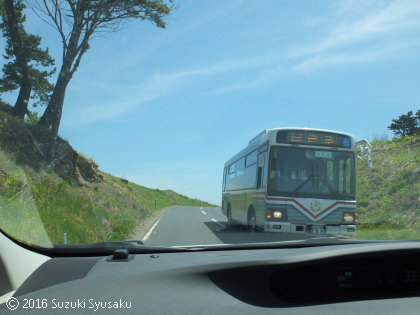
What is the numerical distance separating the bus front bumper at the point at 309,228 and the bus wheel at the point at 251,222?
3.72 feet

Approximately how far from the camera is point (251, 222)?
11305 mm

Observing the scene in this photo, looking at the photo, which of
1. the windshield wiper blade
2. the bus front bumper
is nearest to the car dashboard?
the windshield wiper blade

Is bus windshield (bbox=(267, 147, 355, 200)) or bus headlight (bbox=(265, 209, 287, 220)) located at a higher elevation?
bus windshield (bbox=(267, 147, 355, 200))

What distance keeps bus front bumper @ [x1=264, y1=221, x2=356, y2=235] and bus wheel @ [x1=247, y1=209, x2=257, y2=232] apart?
1.13 metres

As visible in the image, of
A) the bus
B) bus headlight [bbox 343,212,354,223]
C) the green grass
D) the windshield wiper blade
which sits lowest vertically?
the green grass

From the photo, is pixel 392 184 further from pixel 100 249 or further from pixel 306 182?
pixel 100 249

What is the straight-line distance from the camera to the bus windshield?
9.90m

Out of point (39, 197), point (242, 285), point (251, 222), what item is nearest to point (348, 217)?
point (251, 222)

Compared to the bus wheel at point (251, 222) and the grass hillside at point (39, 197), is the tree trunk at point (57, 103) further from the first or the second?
the bus wheel at point (251, 222)

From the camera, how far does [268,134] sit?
34.1ft

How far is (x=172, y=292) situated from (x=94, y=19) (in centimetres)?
431

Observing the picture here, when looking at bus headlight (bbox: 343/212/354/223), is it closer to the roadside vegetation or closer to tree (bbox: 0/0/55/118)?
the roadside vegetation

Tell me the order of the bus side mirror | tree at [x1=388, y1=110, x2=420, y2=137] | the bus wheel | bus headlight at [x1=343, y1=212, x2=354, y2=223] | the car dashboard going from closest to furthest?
1. the car dashboard
2. tree at [x1=388, y1=110, x2=420, y2=137]
3. bus headlight at [x1=343, y1=212, x2=354, y2=223]
4. the bus side mirror
5. the bus wheel

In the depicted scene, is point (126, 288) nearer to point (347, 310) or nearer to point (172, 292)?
point (172, 292)
